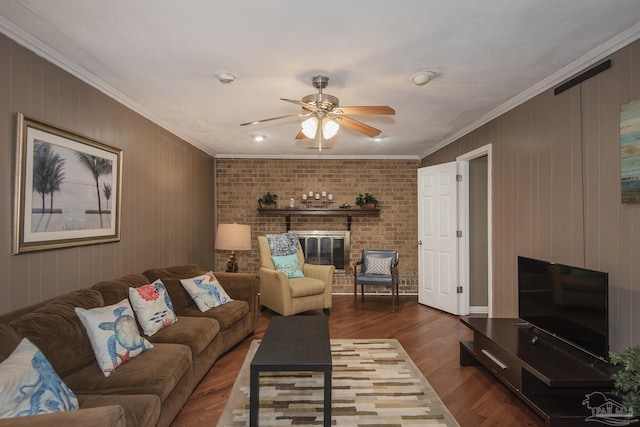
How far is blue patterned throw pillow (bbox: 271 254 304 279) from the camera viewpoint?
490cm

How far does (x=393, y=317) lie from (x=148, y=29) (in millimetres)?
4138

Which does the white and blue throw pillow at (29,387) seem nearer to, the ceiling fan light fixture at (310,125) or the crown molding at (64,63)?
the crown molding at (64,63)

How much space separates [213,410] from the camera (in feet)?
7.97

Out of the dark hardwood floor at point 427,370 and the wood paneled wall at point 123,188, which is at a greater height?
the wood paneled wall at point 123,188

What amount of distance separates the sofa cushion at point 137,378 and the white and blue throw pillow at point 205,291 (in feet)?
3.73

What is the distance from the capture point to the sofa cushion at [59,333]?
185cm

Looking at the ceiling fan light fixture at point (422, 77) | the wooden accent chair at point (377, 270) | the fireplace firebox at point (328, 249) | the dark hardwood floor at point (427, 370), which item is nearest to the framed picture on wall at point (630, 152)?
the ceiling fan light fixture at point (422, 77)

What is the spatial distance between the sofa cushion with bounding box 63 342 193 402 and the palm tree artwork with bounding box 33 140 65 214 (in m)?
1.11

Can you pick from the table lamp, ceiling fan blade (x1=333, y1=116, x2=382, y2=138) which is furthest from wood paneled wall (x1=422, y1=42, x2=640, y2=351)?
the table lamp

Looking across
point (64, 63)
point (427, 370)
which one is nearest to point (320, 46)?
point (64, 63)

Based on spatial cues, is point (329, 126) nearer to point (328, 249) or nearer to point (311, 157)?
point (311, 157)

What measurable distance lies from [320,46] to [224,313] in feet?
8.04

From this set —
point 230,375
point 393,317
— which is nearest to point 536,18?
point 230,375

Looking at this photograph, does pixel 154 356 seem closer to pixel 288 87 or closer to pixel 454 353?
pixel 288 87
